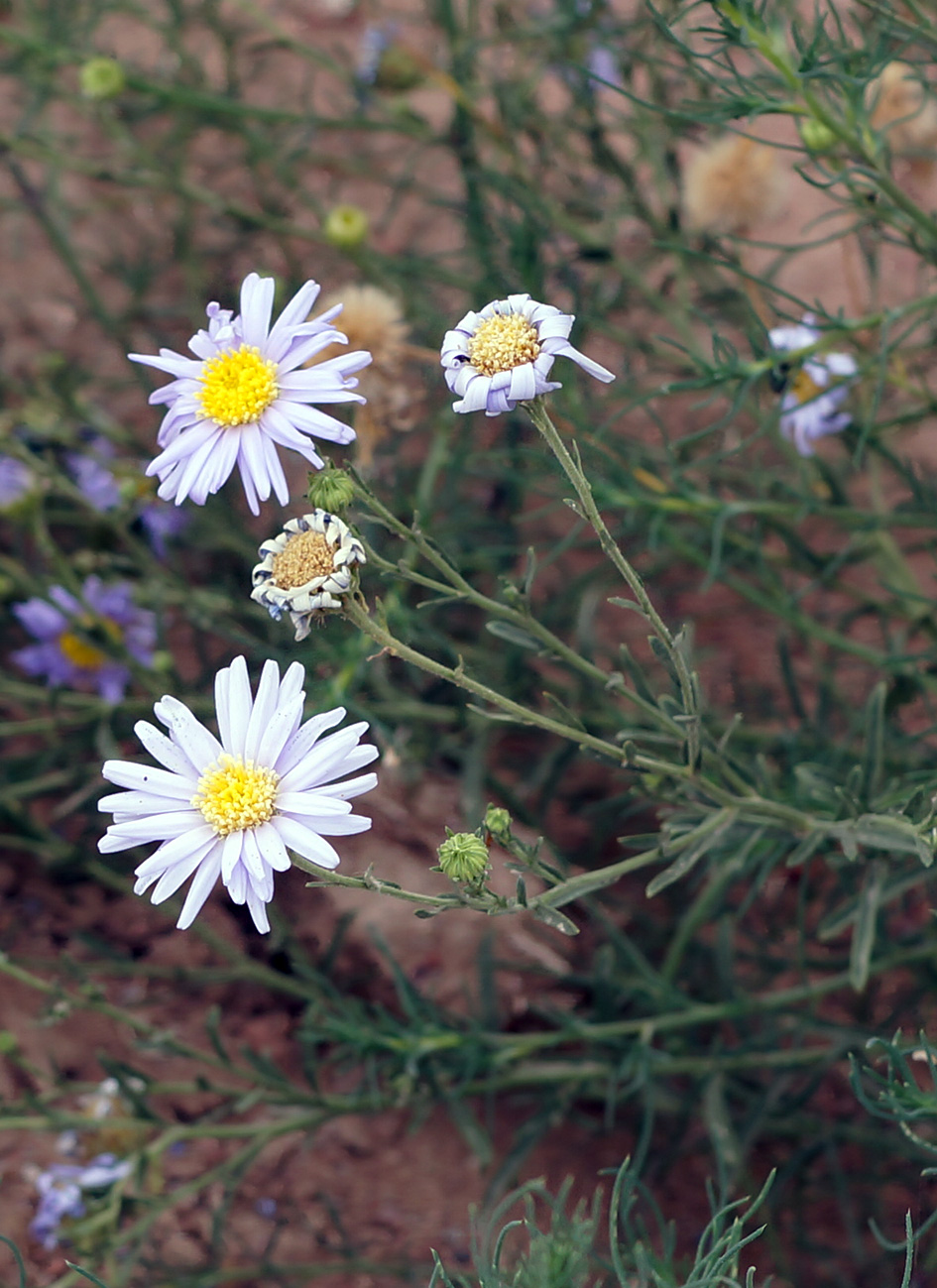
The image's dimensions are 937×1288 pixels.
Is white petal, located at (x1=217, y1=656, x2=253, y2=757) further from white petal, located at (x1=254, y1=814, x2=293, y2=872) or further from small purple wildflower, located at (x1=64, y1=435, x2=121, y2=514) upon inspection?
small purple wildflower, located at (x1=64, y1=435, x2=121, y2=514)

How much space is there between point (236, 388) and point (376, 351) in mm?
827

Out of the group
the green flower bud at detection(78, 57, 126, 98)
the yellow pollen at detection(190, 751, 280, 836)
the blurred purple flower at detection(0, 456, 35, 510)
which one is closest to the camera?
the yellow pollen at detection(190, 751, 280, 836)

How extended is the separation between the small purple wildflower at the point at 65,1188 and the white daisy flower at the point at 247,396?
1021 mm

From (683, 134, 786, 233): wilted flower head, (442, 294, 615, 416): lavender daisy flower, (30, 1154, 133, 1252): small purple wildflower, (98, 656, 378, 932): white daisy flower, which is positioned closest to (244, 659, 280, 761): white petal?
(98, 656, 378, 932): white daisy flower

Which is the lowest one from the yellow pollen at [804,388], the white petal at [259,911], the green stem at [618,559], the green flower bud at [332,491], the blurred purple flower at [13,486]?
the white petal at [259,911]

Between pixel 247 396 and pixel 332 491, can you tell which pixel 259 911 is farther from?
pixel 247 396

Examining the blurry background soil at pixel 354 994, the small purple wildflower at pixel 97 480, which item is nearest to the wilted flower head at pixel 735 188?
the blurry background soil at pixel 354 994

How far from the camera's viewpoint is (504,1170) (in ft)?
5.63

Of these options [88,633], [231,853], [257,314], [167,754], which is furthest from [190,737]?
[88,633]

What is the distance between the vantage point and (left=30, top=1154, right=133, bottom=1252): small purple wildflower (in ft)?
5.53

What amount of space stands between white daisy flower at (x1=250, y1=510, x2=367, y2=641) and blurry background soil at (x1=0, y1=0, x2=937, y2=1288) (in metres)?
0.81

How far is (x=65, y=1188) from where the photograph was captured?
1.75m

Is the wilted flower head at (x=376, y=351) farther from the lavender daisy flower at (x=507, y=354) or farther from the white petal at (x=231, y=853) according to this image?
the white petal at (x=231, y=853)

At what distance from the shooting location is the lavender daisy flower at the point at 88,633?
2.03 metres
